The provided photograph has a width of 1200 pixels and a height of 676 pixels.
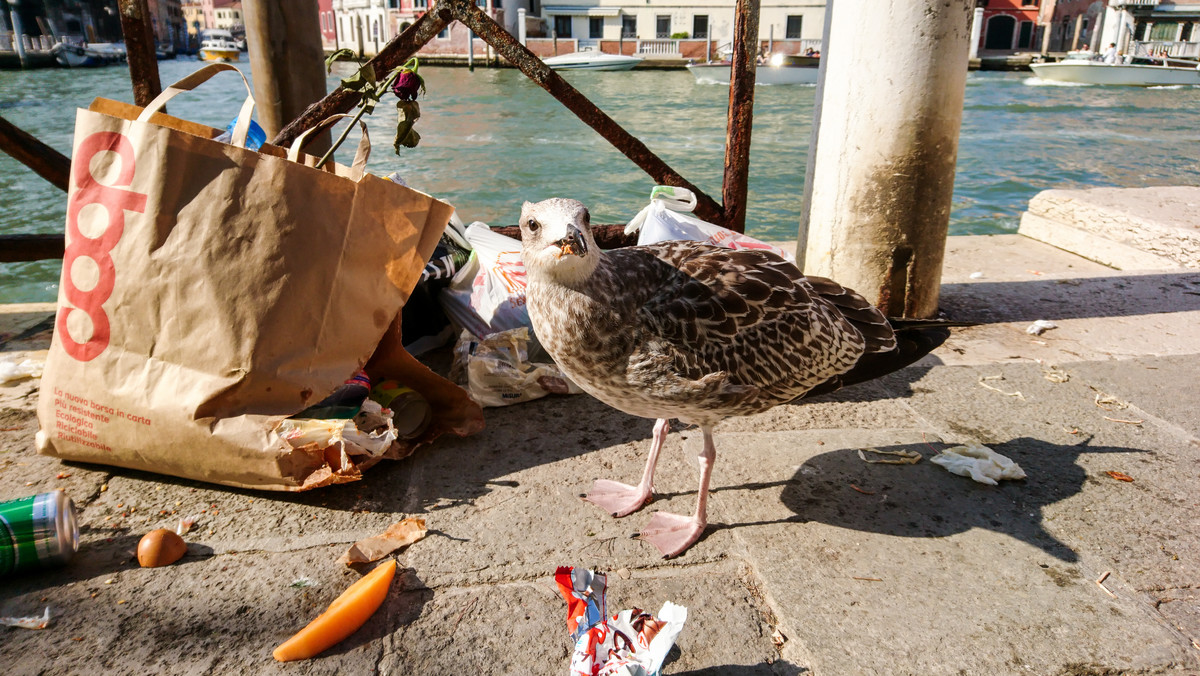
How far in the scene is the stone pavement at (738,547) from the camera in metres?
1.85

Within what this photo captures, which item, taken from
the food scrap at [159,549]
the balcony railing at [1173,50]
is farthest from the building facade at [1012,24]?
the food scrap at [159,549]

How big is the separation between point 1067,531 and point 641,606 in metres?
1.41

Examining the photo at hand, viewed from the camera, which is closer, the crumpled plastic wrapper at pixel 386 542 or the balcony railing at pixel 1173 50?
the crumpled plastic wrapper at pixel 386 542

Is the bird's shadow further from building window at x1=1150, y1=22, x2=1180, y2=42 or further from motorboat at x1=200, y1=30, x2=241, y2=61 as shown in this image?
motorboat at x1=200, y1=30, x2=241, y2=61

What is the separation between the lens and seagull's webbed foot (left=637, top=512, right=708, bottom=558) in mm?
2259

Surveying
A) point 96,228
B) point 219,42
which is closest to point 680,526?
point 96,228

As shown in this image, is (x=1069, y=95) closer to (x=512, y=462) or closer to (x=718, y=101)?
(x=718, y=101)

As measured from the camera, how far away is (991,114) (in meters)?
25.4

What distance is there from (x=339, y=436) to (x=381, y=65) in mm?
1907

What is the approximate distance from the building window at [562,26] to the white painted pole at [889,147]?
56.2 m

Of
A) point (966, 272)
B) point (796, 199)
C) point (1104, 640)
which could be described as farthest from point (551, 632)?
point (796, 199)

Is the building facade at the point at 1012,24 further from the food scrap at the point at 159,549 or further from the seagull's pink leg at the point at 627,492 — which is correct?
the food scrap at the point at 159,549

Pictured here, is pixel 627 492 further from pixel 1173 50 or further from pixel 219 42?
pixel 219 42

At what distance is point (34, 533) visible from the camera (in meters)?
2.02
